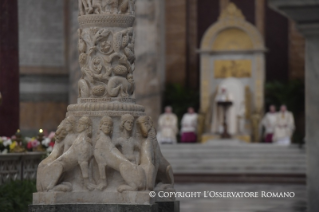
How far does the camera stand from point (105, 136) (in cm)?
962

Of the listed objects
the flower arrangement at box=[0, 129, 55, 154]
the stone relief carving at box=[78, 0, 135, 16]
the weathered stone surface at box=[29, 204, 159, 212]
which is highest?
the stone relief carving at box=[78, 0, 135, 16]

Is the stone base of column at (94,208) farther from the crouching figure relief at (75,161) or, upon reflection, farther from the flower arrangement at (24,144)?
the flower arrangement at (24,144)

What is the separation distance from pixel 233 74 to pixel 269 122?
2.12 metres

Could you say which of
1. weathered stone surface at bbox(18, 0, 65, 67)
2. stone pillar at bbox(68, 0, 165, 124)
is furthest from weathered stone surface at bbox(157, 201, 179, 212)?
weathered stone surface at bbox(18, 0, 65, 67)

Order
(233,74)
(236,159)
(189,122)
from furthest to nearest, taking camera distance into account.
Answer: (233,74) < (189,122) < (236,159)

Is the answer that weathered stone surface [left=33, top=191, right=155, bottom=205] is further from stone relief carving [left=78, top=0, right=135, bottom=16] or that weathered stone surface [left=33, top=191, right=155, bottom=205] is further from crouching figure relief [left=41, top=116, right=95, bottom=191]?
stone relief carving [left=78, top=0, right=135, bottom=16]

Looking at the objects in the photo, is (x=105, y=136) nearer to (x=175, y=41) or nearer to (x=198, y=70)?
(x=175, y=41)

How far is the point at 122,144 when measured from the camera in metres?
9.69

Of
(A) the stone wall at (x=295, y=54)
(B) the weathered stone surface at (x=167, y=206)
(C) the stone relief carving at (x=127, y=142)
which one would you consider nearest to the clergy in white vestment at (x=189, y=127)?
(A) the stone wall at (x=295, y=54)

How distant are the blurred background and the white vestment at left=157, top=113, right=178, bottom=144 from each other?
2.71 ft

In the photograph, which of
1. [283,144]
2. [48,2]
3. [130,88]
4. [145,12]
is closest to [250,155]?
[283,144]

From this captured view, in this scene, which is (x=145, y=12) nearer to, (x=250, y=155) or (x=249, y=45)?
(x=249, y=45)

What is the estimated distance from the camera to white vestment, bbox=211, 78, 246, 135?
26.8 m

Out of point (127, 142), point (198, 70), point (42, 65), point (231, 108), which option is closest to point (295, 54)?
Answer: point (198, 70)
